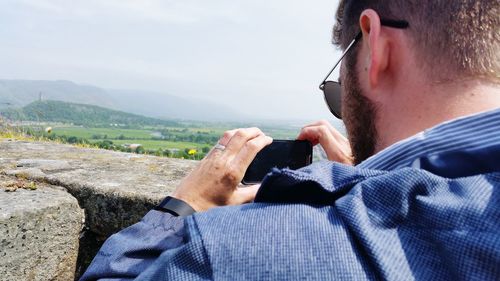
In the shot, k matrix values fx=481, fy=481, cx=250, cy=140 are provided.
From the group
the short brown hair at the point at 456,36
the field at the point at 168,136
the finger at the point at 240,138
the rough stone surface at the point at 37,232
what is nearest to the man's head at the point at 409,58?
the short brown hair at the point at 456,36

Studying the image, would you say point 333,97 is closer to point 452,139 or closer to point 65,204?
point 452,139

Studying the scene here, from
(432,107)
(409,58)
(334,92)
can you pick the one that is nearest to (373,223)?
(432,107)

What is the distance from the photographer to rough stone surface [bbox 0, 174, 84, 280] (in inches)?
63.9

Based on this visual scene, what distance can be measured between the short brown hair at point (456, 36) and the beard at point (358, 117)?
0.23 m

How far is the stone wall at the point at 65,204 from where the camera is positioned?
5.49 feet

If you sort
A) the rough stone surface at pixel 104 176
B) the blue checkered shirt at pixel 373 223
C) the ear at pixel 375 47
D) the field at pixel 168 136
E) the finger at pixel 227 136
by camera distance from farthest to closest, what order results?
1. the field at pixel 168 136
2. the rough stone surface at pixel 104 176
3. the finger at pixel 227 136
4. the ear at pixel 375 47
5. the blue checkered shirt at pixel 373 223

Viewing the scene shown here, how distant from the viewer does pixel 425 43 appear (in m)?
1.35

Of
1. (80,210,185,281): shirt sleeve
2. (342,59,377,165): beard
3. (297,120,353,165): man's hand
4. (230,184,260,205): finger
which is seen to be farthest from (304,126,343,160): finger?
(80,210,185,281): shirt sleeve

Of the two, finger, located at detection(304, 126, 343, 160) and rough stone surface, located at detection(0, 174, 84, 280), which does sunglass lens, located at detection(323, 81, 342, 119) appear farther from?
rough stone surface, located at detection(0, 174, 84, 280)

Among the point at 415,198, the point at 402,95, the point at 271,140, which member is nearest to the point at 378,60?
the point at 402,95

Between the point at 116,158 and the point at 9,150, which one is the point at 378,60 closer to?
the point at 116,158

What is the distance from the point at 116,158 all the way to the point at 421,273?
247cm

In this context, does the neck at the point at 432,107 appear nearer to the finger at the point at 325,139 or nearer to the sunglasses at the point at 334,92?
the sunglasses at the point at 334,92

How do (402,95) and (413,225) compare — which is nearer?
(413,225)
